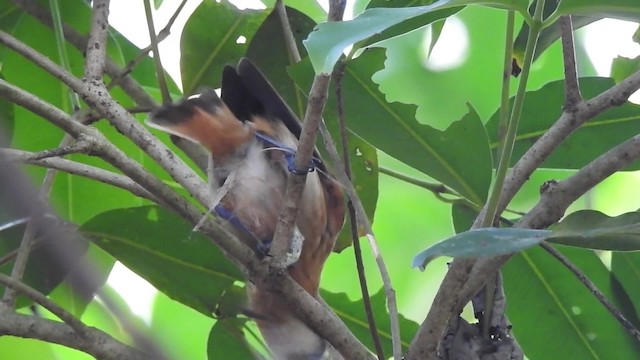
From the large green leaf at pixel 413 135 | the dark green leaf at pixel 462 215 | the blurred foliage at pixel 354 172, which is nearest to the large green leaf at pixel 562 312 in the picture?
A: the blurred foliage at pixel 354 172

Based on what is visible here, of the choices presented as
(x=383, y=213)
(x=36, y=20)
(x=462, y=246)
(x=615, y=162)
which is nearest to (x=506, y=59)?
(x=615, y=162)

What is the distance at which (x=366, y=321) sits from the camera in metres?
1.51

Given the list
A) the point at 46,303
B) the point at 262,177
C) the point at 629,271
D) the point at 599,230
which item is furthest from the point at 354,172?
the point at 599,230

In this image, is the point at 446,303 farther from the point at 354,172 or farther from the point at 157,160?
the point at 354,172

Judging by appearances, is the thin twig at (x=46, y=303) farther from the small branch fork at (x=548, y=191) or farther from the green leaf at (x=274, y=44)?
the green leaf at (x=274, y=44)

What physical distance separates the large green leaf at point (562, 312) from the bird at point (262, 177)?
12.4 inches

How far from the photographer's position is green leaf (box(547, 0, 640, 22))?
0.86 metres

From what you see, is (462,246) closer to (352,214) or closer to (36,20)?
(352,214)

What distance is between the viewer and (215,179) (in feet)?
5.03

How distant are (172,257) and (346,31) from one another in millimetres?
791

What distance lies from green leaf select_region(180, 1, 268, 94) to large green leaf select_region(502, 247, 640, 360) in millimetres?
630

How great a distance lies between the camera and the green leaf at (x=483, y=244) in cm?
73

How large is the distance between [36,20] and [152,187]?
2.50 feet

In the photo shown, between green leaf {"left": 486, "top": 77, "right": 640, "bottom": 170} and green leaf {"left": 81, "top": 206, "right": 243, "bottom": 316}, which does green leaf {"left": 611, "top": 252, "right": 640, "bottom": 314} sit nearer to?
green leaf {"left": 486, "top": 77, "right": 640, "bottom": 170}
